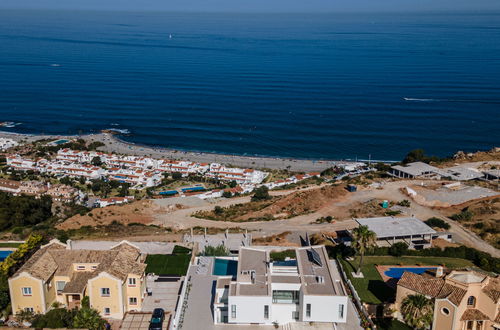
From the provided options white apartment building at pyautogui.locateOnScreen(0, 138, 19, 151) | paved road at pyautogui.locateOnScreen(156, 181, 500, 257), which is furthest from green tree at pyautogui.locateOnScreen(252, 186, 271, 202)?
white apartment building at pyautogui.locateOnScreen(0, 138, 19, 151)

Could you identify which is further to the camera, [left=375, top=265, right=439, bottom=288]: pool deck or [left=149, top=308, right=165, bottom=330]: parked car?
[left=375, top=265, right=439, bottom=288]: pool deck

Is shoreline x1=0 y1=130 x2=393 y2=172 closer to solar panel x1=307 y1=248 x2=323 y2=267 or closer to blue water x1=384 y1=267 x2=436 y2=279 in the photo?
blue water x1=384 y1=267 x2=436 y2=279

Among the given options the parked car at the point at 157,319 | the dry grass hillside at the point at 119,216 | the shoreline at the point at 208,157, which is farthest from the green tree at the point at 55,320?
the shoreline at the point at 208,157

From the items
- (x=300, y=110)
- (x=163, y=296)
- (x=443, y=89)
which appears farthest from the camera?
(x=443, y=89)

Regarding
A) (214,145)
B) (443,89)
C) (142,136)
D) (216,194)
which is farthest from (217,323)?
(443,89)

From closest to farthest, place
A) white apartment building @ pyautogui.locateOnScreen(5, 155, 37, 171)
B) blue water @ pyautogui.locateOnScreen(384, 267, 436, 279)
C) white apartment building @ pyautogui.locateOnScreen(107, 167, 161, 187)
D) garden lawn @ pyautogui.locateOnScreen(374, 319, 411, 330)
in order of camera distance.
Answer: garden lawn @ pyautogui.locateOnScreen(374, 319, 411, 330)
blue water @ pyautogui.locateOnScreen(384, 267, 436, 279)
white apartment building @ pyautogui.locateOnScreen(107, 167, 161, 187)
white apartment building @ pyautogui.locateOnScreen(5, 155, 37, 171)

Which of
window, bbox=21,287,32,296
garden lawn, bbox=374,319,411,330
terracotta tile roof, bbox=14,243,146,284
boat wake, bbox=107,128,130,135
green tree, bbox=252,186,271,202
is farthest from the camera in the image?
boat wake, bbox=107,128,130,135

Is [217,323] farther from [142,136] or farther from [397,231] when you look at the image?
[142,136]
